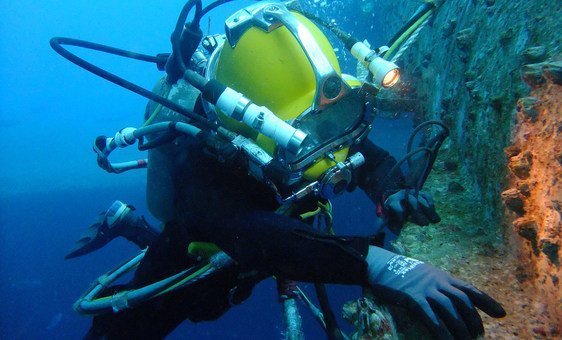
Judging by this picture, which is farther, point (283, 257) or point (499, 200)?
point (499, 200)

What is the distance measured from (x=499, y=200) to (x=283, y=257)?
4.61 ft

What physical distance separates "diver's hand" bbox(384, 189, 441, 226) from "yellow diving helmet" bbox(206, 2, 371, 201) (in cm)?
42

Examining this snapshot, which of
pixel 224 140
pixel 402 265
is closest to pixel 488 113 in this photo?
pixel 402 265

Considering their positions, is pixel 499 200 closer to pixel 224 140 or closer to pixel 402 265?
pixel 402 265

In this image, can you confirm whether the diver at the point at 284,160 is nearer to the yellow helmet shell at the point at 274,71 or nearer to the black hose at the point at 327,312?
the yellow helmet shell at the point at 274,71

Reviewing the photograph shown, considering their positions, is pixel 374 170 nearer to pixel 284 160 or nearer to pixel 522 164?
pixel 522 164

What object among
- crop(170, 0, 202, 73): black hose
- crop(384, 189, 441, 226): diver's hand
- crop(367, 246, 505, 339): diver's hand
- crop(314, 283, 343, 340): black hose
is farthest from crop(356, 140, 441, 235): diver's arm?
crop(170, 0, 202, 73): black hose

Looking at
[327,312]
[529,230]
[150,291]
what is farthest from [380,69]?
[150,291]

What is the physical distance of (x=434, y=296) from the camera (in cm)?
149

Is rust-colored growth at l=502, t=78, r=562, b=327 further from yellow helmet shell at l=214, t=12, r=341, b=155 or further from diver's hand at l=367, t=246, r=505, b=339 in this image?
yellow helmet shell at l=214, t=12, r=341, b=155

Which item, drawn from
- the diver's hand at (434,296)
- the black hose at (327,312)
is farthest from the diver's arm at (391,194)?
the black hose at (327,312)

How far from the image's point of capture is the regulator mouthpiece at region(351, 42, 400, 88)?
1.73 m

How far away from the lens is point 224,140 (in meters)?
1.75

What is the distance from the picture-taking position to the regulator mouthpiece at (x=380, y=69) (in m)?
1.73
